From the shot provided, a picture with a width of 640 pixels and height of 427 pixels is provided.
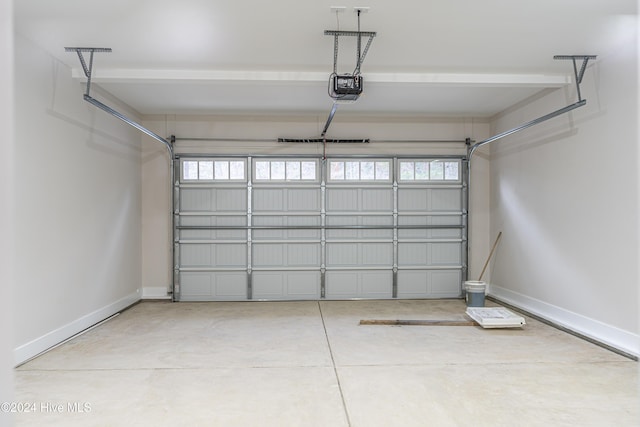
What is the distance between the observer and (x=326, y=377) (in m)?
3.38

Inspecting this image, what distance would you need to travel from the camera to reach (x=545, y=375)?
342 centimetres

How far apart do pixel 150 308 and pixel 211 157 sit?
2592mm

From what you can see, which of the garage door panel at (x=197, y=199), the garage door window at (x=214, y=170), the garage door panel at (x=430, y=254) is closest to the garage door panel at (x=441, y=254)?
the garage door panel at (x=430, y=254)

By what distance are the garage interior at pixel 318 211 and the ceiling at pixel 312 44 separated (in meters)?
0.03

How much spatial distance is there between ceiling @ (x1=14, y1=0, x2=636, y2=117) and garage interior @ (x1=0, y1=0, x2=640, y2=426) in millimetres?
30

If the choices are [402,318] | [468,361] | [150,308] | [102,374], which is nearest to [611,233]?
[468,361]

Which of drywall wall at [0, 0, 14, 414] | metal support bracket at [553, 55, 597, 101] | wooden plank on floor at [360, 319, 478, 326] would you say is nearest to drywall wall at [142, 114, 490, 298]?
metal support bracket at [553, 55, 597, 101]

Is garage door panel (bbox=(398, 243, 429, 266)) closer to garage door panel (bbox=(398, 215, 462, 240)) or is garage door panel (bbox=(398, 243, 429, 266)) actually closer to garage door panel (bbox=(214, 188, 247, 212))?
garage door panel (bbox=(398, 215, 462, 240))

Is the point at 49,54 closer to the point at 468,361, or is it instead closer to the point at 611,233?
the point at 468,361

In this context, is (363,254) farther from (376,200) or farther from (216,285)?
(216,285)

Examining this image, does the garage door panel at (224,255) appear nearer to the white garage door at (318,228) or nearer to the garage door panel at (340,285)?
the white garage door at (318,228)

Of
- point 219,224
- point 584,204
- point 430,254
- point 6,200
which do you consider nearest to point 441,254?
point 430,254

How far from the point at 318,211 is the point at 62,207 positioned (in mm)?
3728

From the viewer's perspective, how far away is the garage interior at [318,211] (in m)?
3.17
